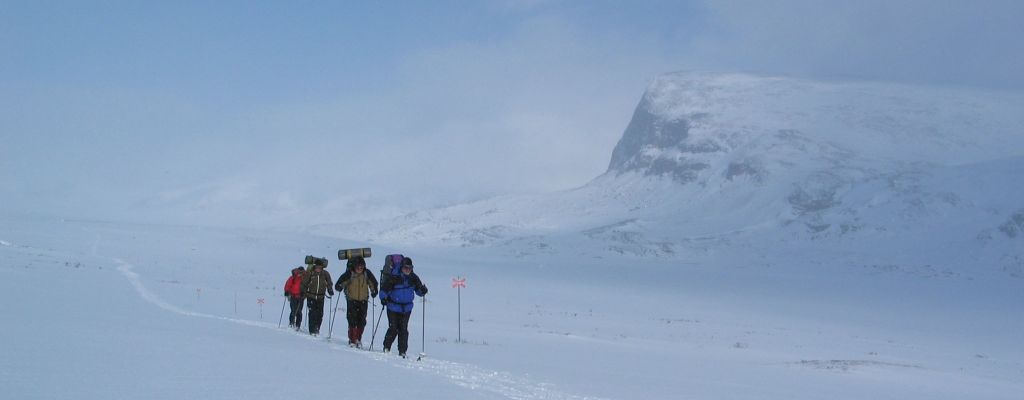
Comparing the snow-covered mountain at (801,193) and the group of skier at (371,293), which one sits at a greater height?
the snow-covered mountain at (801,193)

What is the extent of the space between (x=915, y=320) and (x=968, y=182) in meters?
93.4

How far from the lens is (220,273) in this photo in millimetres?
38188

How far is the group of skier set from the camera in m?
12.1

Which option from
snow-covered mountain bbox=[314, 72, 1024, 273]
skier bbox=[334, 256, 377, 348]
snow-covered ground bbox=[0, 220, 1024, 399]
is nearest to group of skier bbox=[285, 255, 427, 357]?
skier bbox=[334, 256, 377, 348]

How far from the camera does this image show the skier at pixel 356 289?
510 inches

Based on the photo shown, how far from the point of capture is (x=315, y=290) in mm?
15383

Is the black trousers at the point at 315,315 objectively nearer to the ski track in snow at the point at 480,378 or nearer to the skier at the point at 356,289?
the skier at the point at 356,289

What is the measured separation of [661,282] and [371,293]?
57.6 meters

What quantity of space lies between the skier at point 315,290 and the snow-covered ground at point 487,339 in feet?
4.05

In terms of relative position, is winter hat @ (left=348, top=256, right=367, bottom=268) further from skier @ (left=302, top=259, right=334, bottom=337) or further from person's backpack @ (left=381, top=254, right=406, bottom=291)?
skier @ (left=302, top=259, right=334, bottom=337)

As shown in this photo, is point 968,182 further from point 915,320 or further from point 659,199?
point 915,320

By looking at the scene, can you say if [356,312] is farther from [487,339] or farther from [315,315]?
[487,339]

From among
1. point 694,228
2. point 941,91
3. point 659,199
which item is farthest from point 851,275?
point 941,91

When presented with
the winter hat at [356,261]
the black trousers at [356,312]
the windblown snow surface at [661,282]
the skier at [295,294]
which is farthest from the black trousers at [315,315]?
the winter hat at [356,261]
